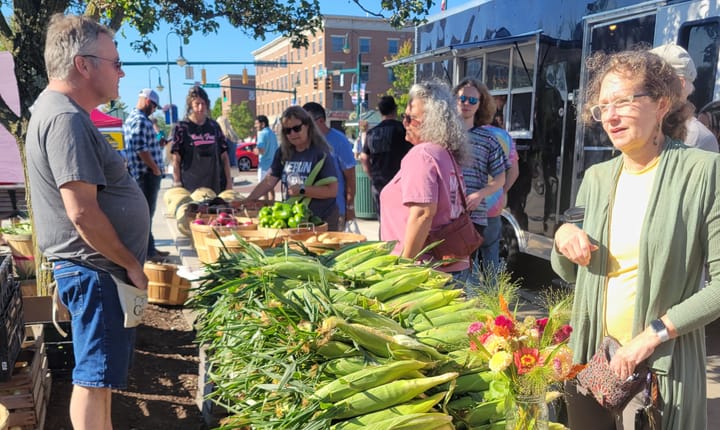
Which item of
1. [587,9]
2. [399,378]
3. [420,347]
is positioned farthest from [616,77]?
[587,9]

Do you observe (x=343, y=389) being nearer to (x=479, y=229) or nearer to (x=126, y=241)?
(x=126, y=241)

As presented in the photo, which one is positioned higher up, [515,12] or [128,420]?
[515,12]

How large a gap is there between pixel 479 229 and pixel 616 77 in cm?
245

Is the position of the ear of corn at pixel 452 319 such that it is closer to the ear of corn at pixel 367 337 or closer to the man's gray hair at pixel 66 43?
the ear of corn at pixel 367 337

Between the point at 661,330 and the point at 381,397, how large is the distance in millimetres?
963

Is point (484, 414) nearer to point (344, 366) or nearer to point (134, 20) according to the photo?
point (344, 366)

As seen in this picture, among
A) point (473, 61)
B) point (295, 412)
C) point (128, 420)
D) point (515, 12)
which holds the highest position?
point (515, 12)

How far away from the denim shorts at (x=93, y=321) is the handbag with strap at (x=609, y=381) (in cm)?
206

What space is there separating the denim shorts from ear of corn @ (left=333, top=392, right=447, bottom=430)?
149 centimetres

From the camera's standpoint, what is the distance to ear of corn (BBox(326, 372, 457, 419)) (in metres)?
1.51

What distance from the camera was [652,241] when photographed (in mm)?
1779

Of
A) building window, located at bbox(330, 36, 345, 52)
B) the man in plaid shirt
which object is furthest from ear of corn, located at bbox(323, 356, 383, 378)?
building window, located at bbox(330, 36, 345, 52)

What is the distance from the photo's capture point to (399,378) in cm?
161

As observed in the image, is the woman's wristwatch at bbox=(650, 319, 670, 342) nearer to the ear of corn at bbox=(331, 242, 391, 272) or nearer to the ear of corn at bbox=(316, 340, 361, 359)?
the ear of corn at bbox=(316, 340, 361, 359)
